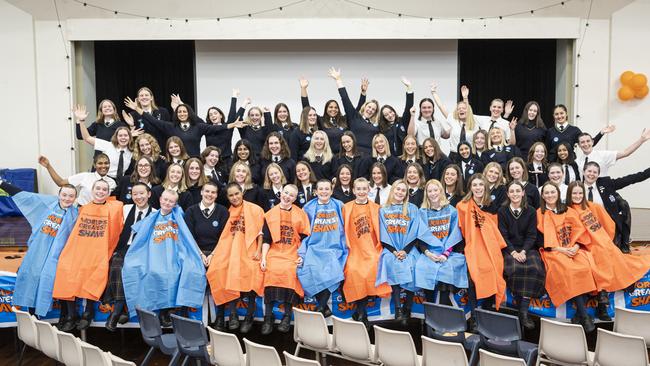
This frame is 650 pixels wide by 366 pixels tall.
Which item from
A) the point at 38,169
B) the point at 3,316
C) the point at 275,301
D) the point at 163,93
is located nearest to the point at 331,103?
the point at 275,301

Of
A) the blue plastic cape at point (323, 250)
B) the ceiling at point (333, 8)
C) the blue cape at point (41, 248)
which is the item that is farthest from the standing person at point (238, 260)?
the ceiling at point (333, 8)

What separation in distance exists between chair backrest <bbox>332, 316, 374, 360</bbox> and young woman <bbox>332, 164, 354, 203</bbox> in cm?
209

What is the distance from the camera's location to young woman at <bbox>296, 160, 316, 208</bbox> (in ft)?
23.2

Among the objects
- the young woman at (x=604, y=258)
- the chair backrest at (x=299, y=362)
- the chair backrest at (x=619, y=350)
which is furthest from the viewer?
the young woman at (x=604, y=258)

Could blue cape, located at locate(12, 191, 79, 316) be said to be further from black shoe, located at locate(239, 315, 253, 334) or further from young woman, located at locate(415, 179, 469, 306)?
young woman, located at locate(415, 179, 469, 306)

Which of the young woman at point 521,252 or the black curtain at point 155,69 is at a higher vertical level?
the black curtain at point 155,69

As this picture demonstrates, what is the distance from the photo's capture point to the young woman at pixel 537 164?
24.7 feet

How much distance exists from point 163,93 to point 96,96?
1.17 meters

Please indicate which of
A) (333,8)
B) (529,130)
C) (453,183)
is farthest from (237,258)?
(333,8)

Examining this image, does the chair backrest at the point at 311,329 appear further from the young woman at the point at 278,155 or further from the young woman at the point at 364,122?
the young woman at the point at 364,122

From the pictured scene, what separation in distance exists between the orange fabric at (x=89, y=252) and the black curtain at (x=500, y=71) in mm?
7508

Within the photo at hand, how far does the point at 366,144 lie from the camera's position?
26.8ft

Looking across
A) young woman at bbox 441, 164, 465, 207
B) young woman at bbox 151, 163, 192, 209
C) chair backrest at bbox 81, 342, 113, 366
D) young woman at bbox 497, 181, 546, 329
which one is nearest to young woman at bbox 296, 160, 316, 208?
young woman at bbox 151, 163, 192, 209

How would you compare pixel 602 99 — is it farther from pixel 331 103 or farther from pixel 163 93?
pixel 163 93
